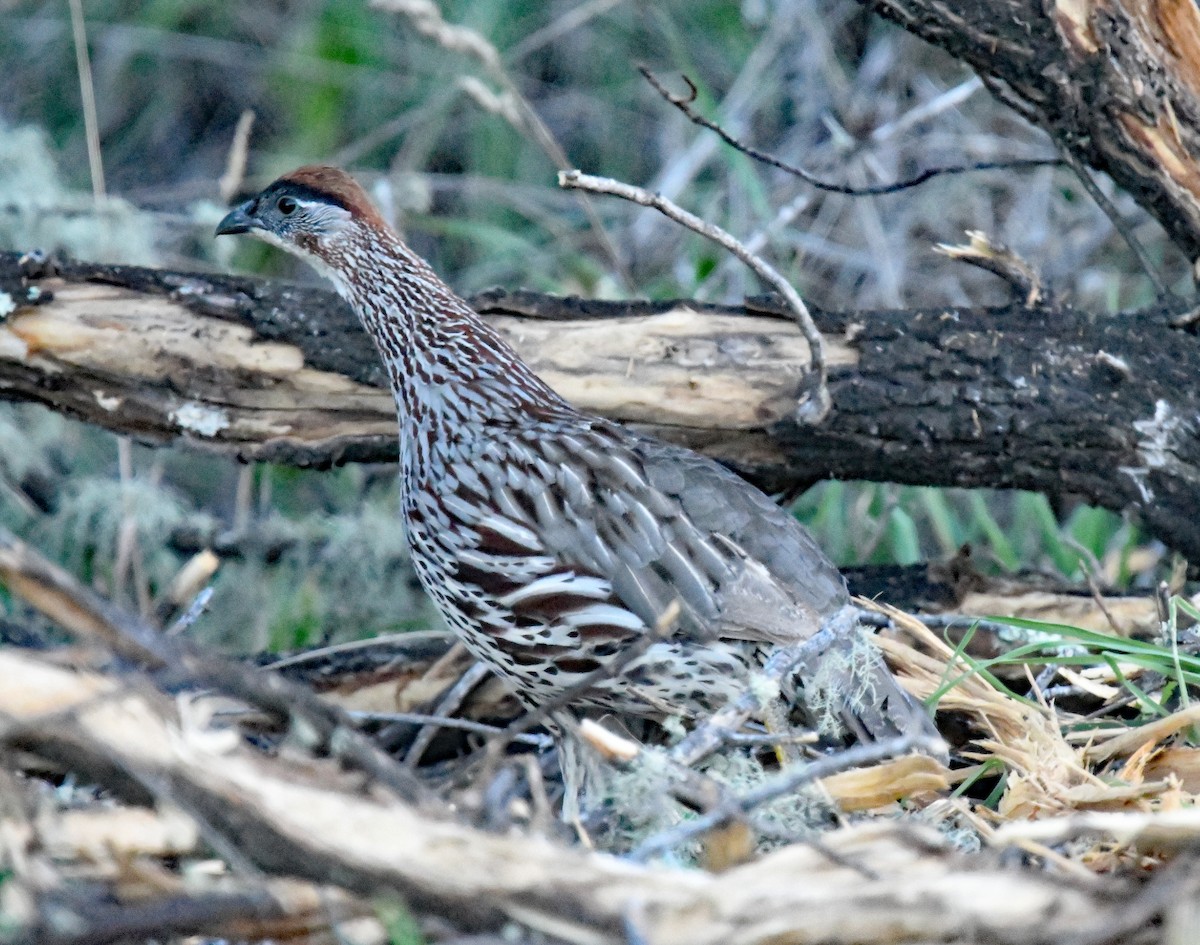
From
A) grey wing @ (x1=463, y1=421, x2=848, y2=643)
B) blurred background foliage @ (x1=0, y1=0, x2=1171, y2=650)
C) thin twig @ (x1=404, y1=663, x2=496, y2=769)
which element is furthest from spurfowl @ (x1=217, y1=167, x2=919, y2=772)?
blurred background foliage @ (x1=0, y1=0, x2=1171, y2=650)

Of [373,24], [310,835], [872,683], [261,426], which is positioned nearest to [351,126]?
[373,24]

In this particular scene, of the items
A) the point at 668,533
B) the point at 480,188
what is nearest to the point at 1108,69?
the point at 668,533

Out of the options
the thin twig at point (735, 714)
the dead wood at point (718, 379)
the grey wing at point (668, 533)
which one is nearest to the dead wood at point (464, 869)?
the thin twig at point (735, 714)

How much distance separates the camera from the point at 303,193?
359cm

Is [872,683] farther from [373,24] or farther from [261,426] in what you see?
[373,24]

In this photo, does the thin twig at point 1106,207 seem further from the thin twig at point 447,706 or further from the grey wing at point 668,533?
the thin twig at point 447,706

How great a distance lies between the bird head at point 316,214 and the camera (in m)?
3.57

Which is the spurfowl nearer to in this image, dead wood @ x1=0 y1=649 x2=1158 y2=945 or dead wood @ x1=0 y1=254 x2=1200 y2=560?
dead wood @ x1=0 y1=254 x2=1200 y2=560

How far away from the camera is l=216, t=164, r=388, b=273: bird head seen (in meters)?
3.57

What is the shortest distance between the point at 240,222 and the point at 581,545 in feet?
4.59

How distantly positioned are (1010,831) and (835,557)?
94.6 inches

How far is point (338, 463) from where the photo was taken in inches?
139

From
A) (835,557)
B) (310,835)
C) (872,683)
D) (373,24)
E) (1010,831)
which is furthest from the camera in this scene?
(373,24)

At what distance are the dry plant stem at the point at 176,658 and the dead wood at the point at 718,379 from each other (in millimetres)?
1644
